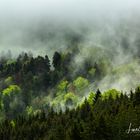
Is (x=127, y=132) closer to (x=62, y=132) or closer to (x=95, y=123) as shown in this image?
(x=95, y=123)

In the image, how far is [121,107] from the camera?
177 metres

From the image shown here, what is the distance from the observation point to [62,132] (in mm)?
168375

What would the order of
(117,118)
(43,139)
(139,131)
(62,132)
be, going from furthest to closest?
(43,139) < (62,132) < (117,118) < (139,131)

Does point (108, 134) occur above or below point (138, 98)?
below

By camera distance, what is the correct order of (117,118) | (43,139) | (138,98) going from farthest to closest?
(43,139)
(138,98)
(117,118)

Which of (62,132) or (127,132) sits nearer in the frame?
(127,132)

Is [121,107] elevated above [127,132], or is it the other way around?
[121,107]

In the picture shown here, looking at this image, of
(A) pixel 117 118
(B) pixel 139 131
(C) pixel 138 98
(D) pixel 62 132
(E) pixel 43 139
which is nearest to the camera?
(B) pixel 139 131

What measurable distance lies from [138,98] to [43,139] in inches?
1848

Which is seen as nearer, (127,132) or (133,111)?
(127,132)

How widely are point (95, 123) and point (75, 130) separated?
758 centimetres

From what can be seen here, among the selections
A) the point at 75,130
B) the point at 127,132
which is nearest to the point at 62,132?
the point at 75,130

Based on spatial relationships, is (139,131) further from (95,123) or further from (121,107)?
(121,107)

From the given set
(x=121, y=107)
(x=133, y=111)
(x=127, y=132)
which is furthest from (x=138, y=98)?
(x=127, y=132)
